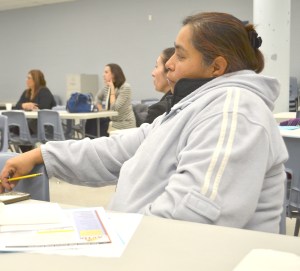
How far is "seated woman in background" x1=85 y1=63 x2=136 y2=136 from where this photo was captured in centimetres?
542

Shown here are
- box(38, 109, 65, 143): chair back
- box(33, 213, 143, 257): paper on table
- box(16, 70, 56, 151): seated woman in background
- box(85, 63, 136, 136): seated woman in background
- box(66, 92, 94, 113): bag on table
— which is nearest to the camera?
box(33, 213, 143, 257): paper on table

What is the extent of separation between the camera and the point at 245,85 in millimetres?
1136

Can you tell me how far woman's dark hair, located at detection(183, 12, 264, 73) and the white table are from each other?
19.9 inches

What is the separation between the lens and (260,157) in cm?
101

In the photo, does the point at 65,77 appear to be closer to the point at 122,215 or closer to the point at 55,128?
the point at 55,128

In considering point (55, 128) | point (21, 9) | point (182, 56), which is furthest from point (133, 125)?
point (21, 9)

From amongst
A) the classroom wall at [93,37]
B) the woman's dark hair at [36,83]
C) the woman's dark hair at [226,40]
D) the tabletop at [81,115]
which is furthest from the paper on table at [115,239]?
the classroom wall at [93,37]

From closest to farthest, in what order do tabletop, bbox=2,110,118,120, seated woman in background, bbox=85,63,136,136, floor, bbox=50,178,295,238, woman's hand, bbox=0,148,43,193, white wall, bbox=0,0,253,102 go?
woman's hand, bbox=0,148,43,193 < floor, bbox=50,178,295,238 < tabletop, bbox=2,110,118,120 < seated woman in background, bbox=85,63,136,136 < white wall, bbox=0,0,253,102

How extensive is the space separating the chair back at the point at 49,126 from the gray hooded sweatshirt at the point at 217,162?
11.7ft

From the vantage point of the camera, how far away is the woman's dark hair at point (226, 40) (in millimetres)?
1180

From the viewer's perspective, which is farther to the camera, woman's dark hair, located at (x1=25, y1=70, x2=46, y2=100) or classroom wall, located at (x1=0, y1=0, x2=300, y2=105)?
classroom wall, located at (x1=0, y1=0, x2=300, y2=105)

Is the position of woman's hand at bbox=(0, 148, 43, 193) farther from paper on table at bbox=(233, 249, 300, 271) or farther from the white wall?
the white wall

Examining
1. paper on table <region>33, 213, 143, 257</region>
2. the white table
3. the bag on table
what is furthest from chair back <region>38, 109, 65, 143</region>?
the white table

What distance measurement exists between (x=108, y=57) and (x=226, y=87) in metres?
8.67
